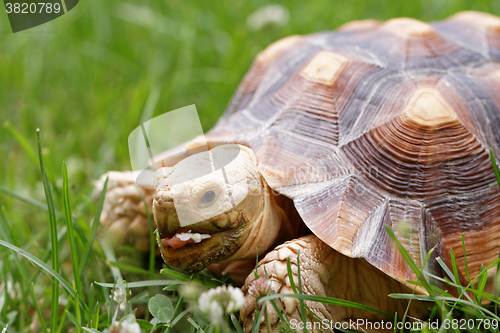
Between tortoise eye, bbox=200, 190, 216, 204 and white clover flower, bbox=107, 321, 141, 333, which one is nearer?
white clover flower, bbox=107, 321, 141, 333

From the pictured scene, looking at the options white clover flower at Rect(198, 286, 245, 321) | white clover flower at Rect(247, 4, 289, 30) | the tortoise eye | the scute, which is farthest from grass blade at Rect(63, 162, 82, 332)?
white clover flower at Rect(247, 4, 289, 30)

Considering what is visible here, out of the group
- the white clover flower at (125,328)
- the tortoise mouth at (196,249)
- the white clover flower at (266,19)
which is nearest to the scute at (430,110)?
the tortoise mouth at (196,249)

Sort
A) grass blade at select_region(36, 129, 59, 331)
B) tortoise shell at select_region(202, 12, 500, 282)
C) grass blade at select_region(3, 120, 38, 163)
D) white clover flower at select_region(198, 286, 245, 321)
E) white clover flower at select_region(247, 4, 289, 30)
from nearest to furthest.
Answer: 1. white clover flower at select_region(198, 286, 245, 321)
2. grass blade at select_region(36, 129, 59, 331)
3. tortoise shell at select_region(202, 12, 500, 282)
4. grass blade at select_region(3, 120, 38, 163)
5. white clover flower at select_region(247, 4, 289, 30)

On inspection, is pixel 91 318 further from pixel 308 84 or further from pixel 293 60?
pixel 293 60

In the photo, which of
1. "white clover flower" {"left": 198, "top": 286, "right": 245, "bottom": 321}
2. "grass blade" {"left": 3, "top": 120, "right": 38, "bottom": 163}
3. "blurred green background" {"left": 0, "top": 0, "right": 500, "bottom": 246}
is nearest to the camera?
"white clover flower" {"left": 198, "top": 286, "right": 245, "bottom": 321}

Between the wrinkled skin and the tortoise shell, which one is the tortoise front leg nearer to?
the wrinkled skin

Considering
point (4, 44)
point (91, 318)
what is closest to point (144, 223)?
point (91, 318)

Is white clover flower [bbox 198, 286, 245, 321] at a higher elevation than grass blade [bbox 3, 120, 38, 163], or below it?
below
